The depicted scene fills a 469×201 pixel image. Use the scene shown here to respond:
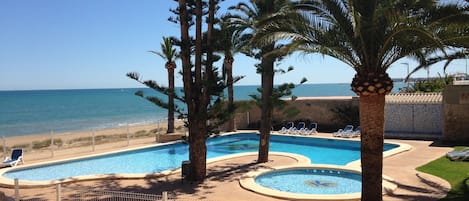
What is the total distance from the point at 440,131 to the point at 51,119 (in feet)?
169

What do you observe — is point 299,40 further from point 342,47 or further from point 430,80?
point 430,80

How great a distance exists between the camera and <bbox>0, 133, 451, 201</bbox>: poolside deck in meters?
10.2

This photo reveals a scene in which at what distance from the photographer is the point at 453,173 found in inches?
464

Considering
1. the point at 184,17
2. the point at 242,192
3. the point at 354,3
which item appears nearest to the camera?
the point at 354,3

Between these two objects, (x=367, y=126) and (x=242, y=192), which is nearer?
(x=367, y=126)

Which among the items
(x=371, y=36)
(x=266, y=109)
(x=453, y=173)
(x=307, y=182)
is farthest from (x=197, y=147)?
(x=453, y=173)

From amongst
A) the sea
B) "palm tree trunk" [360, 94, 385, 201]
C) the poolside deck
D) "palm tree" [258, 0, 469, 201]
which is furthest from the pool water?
the sea

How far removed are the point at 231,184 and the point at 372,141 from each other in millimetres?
4709

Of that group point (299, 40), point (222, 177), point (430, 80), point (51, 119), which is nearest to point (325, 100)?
point (430, 80)

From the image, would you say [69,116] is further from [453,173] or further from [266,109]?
[453,173]

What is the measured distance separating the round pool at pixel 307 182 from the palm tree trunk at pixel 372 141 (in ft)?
5.62

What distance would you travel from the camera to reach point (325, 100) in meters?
24.5

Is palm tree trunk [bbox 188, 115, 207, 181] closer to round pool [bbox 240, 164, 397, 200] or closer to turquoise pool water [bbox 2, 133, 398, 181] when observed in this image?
round pool [bbox 240, 164, 397, 200]

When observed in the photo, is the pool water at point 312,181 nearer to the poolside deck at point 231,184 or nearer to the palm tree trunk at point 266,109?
the poolside deck at point 231,184
